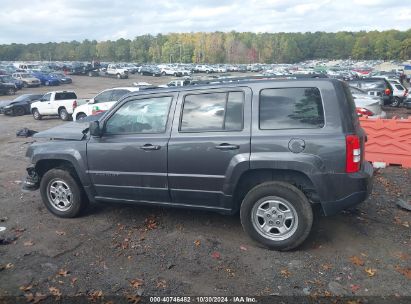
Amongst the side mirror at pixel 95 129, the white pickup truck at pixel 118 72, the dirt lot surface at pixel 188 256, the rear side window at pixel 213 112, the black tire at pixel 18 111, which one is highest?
the white pickup truck at pixel 118 72

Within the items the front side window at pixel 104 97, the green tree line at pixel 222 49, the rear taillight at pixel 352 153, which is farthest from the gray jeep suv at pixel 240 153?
the green tree line at pixel 222 49

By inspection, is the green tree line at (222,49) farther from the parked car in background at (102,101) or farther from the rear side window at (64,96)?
the parked car in background at (102,101)

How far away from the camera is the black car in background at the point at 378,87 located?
21.2m

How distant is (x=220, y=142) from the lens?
14.7 feet

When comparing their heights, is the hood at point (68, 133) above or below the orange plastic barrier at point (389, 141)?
above

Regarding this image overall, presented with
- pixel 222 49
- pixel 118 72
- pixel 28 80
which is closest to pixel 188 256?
pixel 28 80

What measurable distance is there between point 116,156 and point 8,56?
572ft

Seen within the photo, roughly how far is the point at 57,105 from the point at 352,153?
61.0 feet

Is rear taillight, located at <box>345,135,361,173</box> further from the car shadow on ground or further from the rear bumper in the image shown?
the car shadow on ground

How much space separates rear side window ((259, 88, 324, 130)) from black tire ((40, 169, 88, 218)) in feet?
9.34

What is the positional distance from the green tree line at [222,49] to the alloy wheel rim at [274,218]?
141m

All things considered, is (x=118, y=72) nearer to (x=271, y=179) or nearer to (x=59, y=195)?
(x=59, y=195)

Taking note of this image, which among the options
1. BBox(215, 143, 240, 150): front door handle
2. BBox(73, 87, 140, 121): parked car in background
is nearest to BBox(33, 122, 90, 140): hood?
BBox(215, 143, 240, 150): front door handle

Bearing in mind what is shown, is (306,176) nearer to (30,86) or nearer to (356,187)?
(356,187)
